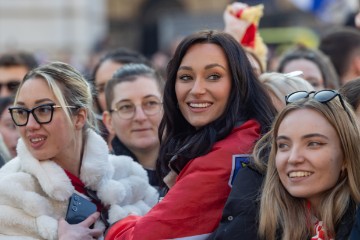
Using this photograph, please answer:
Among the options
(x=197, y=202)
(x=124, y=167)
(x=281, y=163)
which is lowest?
(x=124, y=167)

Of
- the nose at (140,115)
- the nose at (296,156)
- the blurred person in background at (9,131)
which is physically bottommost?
the blurred person in background at (9,131)

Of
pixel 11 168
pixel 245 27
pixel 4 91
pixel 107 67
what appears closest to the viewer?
pixel 11 168

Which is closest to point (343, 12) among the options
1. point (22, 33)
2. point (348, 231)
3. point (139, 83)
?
point (139, 83)

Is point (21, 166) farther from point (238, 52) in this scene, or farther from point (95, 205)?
point (238, 52)

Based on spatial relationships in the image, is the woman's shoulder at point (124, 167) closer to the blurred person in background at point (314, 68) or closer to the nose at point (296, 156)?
the nose at point (296, 156)

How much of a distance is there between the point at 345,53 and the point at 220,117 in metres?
3.71

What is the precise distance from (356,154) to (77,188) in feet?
5.47

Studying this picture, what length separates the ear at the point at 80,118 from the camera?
18.1ft

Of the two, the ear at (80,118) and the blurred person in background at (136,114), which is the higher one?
the ear at (80,118)

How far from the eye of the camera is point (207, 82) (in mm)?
5016

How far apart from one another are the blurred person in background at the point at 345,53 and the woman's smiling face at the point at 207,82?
3383 mm

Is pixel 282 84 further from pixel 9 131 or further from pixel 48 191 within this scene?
pixel 9 131

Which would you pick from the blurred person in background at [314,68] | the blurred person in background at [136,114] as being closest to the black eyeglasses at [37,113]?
the blurred person in background at [136,114]

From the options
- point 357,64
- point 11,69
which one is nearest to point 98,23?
point 11,69
